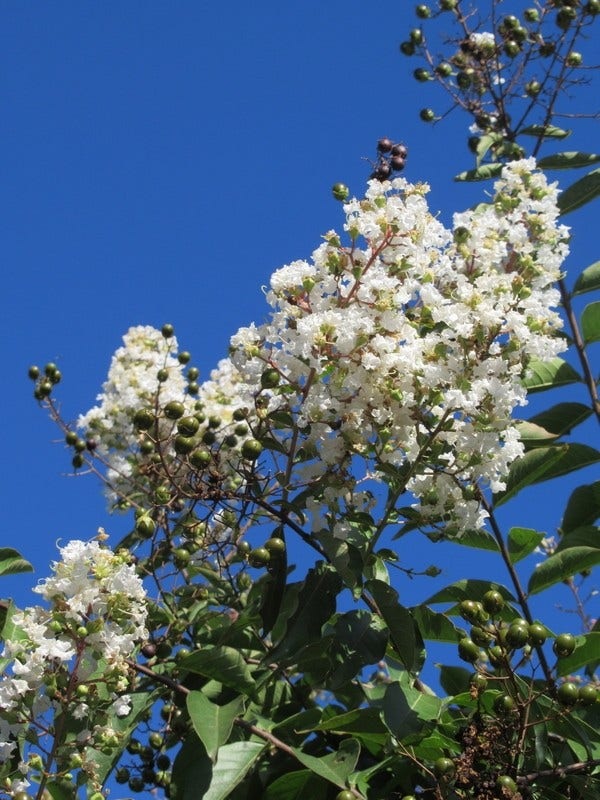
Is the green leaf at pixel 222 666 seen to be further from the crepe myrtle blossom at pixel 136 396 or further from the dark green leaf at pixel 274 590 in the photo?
the crepe myrtle blossom at pixel 136 396

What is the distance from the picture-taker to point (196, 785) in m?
2.08

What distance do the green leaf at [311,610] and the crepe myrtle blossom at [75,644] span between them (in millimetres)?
289

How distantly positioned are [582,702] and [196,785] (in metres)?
0.72

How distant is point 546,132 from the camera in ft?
11.7

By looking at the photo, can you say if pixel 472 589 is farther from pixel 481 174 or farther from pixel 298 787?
pixel 481 174

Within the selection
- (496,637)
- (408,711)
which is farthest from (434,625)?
(496,637)

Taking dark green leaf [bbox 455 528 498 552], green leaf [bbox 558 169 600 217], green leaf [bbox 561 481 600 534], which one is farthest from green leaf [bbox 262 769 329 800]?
green leaf [bbox 558 169 600 217]

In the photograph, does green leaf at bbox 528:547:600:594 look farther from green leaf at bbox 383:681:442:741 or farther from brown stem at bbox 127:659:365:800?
brown stem at bbox 127:659:365:800

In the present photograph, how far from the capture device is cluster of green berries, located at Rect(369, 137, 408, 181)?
2.68 m

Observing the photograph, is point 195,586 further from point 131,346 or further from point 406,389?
point 131,346

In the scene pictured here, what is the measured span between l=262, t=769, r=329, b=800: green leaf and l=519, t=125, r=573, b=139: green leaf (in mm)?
2234

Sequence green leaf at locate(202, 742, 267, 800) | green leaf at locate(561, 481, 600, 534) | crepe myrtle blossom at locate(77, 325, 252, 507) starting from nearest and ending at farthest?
green leaf at locate(202, 742, 267, 800)
green leaf at locate(561, 481, 600, 534)
crepe myrtle blossom at locate(77, 325, 252, 507)

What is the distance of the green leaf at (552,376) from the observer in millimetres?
2990

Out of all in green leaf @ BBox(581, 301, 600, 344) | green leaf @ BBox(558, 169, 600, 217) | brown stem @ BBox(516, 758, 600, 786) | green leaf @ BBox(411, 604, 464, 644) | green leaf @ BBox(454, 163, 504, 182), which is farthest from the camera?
green leaf @ BBox(454, 163, 504, 182)
